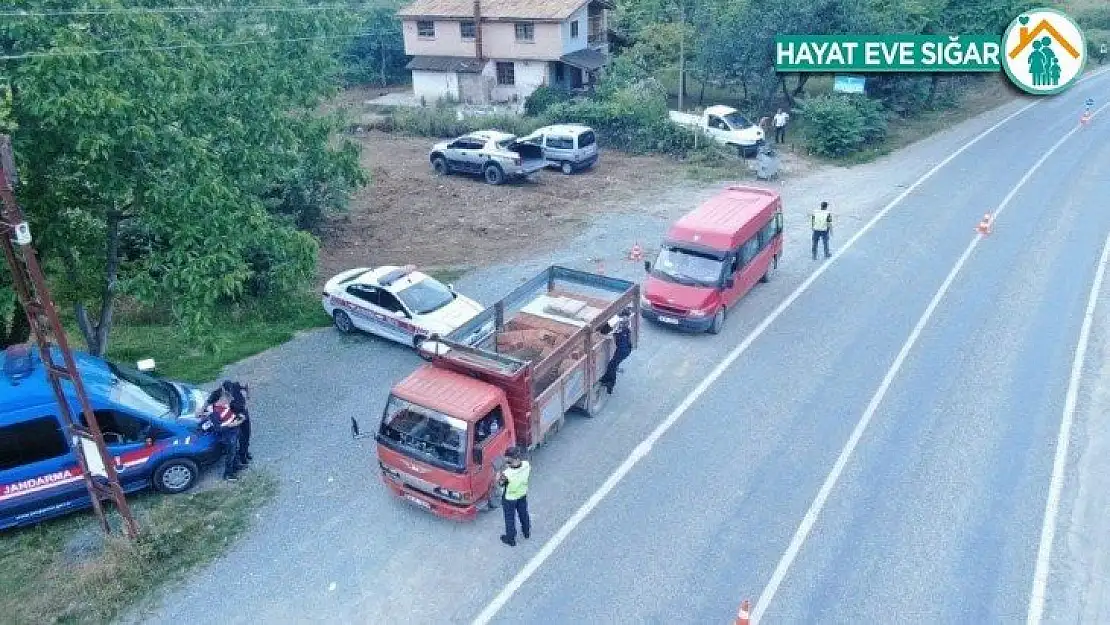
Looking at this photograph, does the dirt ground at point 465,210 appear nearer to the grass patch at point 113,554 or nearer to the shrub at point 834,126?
the shrub at point 834,126

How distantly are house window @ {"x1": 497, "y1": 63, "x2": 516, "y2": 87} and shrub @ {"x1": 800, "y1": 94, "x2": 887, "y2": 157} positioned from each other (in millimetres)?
14739

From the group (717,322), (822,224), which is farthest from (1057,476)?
(822,224)

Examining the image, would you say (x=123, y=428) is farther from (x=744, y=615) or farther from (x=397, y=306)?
(x=744, y=615)

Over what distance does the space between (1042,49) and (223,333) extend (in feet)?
77.9

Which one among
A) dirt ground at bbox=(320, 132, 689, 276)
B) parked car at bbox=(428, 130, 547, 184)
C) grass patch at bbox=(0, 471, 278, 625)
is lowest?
grass patch at bbox=(0, 471, 278, 625)

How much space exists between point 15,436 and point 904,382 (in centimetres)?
1436

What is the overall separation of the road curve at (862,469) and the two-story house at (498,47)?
22.5 meters

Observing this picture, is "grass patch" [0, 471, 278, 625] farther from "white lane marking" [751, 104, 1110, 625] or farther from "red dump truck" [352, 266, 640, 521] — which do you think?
"white lane marking" [751, 104, 1110, 625]

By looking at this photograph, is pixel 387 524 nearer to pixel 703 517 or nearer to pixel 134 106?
pixel 703 517

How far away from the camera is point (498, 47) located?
40344 millimetres

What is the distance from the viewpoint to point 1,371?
11.9 metres

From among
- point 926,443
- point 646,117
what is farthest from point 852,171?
point 926,443

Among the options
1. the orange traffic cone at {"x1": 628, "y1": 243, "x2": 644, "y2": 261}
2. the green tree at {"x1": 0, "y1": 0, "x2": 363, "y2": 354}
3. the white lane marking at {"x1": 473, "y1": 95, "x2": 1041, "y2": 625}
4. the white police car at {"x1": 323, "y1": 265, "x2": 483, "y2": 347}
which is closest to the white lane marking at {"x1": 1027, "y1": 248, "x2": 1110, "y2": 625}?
the white lane marking at {"x1": 473, "y1": 95, "x2": 1041, "y2": 625}

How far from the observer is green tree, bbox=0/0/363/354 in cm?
1143
